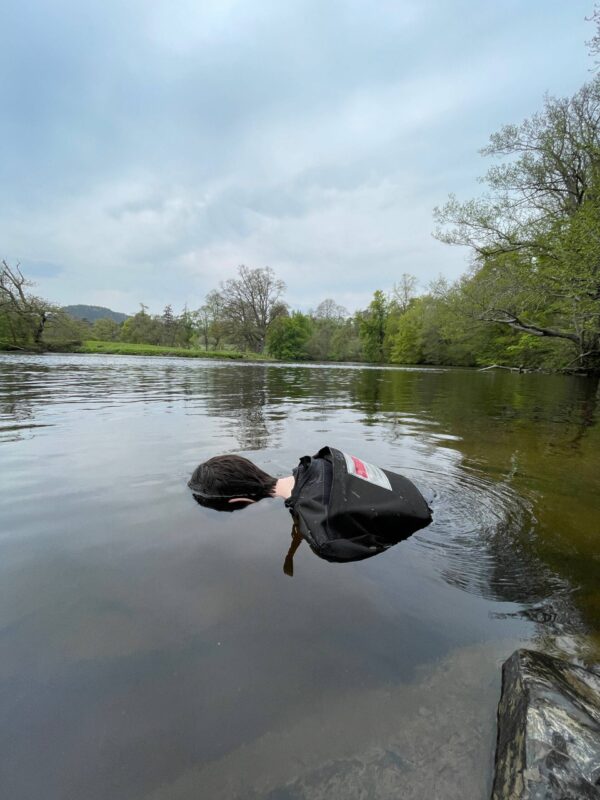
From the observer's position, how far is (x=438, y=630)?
2.26 m

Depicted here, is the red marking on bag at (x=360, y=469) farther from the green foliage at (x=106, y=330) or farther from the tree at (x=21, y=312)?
the green foliage at (x=106, y=330)

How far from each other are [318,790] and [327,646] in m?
0.72

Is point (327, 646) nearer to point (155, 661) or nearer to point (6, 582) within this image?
point (155, 661)

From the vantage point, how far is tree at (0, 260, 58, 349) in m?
39.4

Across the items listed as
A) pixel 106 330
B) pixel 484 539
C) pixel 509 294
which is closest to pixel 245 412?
pixel 484 539

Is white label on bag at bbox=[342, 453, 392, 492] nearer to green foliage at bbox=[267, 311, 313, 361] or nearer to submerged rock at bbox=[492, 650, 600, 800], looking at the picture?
submerged rock at bbox=[492, 650, 600, 800]

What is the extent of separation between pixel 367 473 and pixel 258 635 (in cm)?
160

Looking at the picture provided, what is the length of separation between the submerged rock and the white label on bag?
63.2 inches

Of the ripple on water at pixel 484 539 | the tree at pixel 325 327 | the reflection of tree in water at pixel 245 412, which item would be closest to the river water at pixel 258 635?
the ripple on water at pixel 484 539

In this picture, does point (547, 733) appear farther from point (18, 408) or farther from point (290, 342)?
point (290, 342)

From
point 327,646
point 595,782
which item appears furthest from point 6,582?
point 595,782

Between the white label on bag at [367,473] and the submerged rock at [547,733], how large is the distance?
1606 millimetres

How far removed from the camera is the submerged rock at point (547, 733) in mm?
1312

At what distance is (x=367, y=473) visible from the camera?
3361 mm
